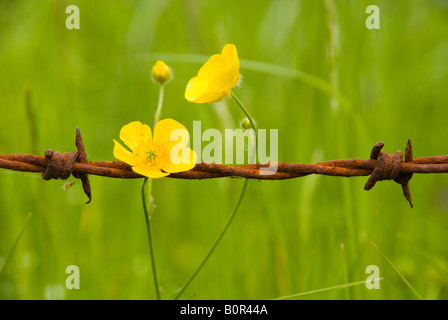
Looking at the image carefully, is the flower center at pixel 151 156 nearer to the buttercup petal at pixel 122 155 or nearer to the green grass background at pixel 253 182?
the buttercup petal at pixel 122 155

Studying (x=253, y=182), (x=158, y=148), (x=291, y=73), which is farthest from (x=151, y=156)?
(x=291, y=73)

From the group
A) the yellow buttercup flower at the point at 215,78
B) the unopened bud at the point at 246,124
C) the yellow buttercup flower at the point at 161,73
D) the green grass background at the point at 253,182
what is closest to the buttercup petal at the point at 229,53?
the yellow buttercup flower at the point at 215,78

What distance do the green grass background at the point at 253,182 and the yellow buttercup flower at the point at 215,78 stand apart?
1.52ft

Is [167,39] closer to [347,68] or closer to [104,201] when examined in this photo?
[104,201]

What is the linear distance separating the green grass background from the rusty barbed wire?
27cm

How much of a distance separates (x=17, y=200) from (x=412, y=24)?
177 centimetres

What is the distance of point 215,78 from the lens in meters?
0.88

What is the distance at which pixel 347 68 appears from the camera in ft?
5.39

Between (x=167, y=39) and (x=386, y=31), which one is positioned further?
(x=167, y=39)

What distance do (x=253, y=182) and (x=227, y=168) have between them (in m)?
0.57

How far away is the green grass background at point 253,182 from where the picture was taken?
5.12 feet

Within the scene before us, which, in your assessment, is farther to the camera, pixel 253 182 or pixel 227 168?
pixel 253 182

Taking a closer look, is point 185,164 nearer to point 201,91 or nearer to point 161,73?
point 201,91

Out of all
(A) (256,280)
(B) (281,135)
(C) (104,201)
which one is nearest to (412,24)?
(B) (281,135)
